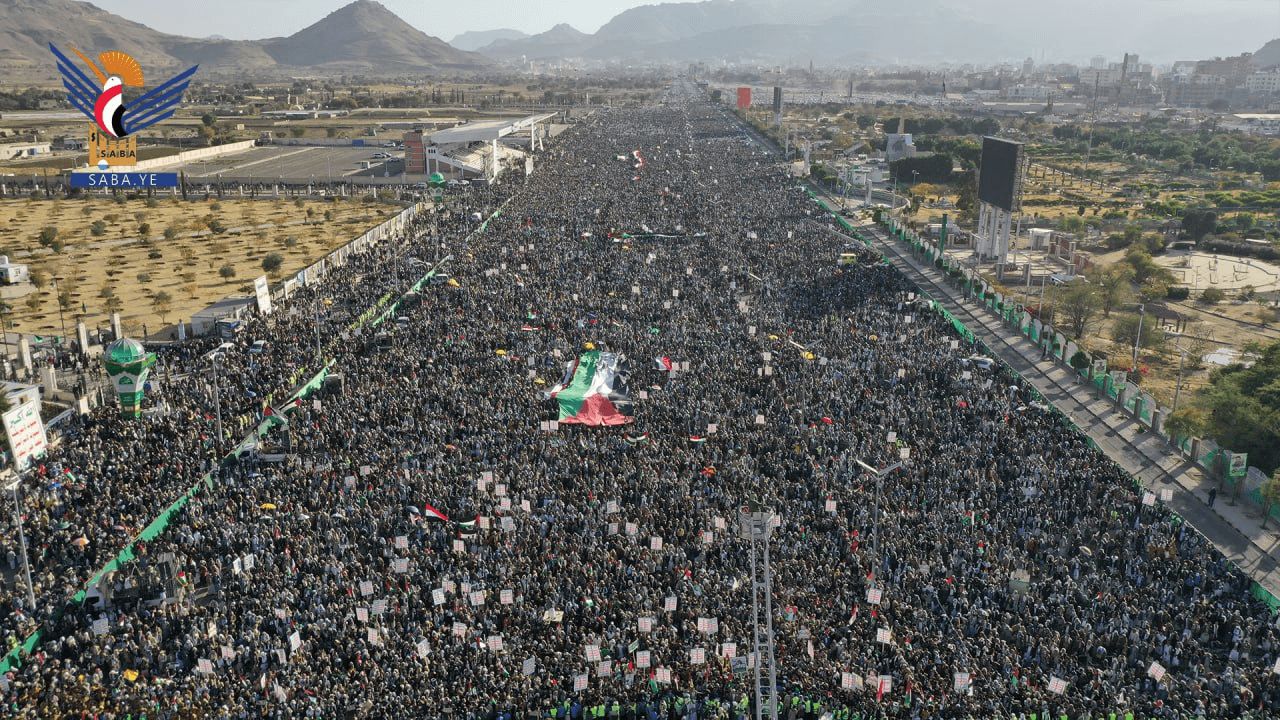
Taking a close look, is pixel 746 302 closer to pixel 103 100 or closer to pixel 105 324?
pixel 105 324

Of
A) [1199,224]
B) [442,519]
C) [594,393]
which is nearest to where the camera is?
[442,519]

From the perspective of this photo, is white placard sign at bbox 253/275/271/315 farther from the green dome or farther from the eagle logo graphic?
the eagle logo graphic

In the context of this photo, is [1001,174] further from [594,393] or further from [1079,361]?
[594,393]

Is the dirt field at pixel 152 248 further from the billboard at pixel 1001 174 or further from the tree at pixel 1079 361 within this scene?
the billboard at pixel 1001 174

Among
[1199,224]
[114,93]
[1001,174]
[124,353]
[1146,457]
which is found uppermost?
[114,93]

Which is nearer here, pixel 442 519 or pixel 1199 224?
pixel 442 519

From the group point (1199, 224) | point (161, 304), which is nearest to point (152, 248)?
point (161, 304)
